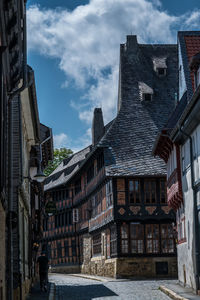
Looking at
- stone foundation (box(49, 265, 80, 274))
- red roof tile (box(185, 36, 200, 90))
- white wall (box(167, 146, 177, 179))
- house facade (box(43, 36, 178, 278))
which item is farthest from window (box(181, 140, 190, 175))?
stone foundation (box(49, 265, 80, 274))

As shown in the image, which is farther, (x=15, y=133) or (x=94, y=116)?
(x=94, y=116)

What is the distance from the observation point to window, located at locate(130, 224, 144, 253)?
3247 centimetres

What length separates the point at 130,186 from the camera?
109 ft

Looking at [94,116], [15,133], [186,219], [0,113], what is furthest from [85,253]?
[0,113]

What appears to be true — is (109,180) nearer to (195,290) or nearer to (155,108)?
(155,108)

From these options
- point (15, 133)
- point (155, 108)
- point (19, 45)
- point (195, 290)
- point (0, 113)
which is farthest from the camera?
point (155, 108)

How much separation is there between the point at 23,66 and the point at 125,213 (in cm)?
2129

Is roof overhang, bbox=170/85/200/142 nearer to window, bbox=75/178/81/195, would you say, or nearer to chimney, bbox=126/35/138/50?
chimney, bbox=126/35/138/50

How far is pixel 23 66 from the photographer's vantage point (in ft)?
40.2

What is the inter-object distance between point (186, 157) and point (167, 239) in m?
14.3

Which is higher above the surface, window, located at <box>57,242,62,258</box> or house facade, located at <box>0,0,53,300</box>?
house facade, located at <box>0,0,53,300</box>

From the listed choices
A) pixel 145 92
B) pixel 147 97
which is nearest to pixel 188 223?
pixel 145 92

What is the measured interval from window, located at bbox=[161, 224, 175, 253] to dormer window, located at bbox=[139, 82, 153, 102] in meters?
9.90

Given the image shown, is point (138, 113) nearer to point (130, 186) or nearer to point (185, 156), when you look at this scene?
point (130, 186)
